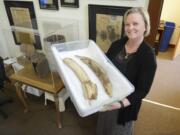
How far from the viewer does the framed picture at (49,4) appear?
175 centimetres

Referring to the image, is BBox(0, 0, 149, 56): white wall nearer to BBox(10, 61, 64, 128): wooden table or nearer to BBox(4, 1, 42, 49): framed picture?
BBox(4, 1, 42, 49): framed picture

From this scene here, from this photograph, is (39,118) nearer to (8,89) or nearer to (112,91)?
(8,89)

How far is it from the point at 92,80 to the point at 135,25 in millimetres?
416

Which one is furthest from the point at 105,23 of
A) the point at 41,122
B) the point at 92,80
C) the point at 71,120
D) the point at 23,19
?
the point at 41,122

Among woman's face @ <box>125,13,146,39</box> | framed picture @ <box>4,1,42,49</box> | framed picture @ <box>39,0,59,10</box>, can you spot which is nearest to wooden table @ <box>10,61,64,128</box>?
framed picture @ <box>4,1,42,49</box>

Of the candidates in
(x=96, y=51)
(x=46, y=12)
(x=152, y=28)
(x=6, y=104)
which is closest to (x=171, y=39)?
(x=152, y=28)

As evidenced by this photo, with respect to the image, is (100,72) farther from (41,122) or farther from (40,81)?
(41,122)

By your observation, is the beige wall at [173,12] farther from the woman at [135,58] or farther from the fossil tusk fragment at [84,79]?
the fossil tusk fragment at [84,79]

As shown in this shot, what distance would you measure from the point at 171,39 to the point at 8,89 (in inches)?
145

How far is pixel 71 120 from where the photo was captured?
205 cm

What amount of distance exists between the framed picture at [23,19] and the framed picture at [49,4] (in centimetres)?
16

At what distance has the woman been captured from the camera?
3.18 feet

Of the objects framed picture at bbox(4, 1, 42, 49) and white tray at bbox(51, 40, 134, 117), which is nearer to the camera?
white tray at bbox(51, 40, 134, 117)

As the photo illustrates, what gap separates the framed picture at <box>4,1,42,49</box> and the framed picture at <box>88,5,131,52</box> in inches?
31.6
